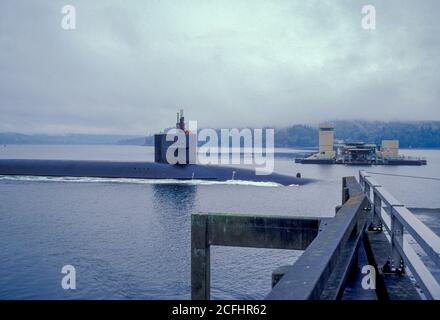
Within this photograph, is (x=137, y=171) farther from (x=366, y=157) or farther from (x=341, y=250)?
(x=366, y=157)

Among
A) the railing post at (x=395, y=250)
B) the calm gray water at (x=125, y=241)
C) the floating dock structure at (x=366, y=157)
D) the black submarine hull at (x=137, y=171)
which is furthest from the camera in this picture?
the floating dock structure at (x=366, y=157)

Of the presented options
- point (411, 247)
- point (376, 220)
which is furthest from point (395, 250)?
point (376, 220)

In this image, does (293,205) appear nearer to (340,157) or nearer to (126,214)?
(126,214)

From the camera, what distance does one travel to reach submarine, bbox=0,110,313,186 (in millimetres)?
63625

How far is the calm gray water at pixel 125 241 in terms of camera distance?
18484 millimetres

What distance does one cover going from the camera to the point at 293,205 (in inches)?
1682

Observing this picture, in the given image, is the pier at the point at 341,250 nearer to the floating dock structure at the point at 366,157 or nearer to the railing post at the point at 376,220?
the railing post at the point at 376,220

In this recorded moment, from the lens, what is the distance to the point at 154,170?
210 ft

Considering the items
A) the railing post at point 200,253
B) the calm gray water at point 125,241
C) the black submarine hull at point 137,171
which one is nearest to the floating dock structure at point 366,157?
the black submarine hull at point 137,171

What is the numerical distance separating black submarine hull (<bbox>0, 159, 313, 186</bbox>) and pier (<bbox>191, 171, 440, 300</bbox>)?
50.2 metres

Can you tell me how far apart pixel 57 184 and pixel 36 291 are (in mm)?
43746

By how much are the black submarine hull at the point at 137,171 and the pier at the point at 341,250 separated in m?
50.2
